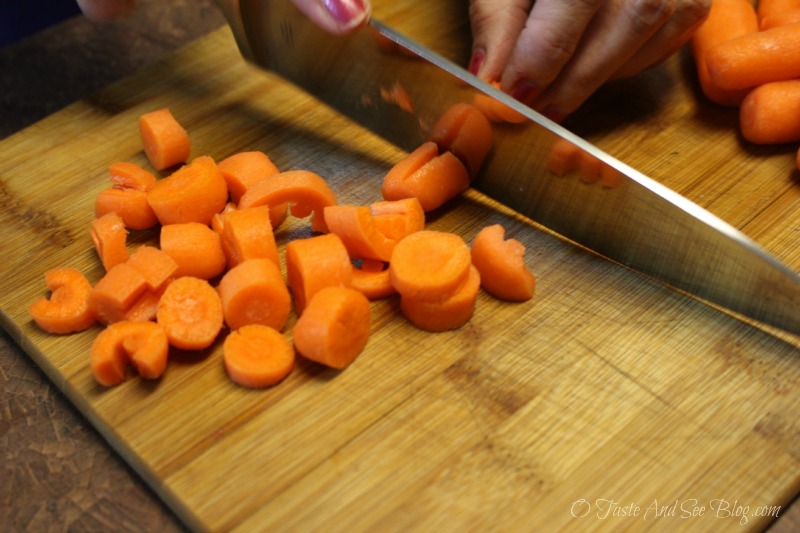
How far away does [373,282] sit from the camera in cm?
218

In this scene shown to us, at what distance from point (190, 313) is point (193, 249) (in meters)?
0.20

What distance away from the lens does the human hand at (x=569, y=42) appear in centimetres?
241

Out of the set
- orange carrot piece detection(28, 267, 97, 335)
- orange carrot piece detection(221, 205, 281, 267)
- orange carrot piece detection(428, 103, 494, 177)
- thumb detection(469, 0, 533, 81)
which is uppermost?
thumb detection(469, 0, 533, 81)

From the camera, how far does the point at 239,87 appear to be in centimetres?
290

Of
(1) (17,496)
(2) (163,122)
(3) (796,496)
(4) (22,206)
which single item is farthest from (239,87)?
(3) (796,496)

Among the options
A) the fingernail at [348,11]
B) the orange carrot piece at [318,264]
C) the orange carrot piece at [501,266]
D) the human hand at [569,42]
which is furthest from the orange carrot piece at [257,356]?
the human hand at [569,42]

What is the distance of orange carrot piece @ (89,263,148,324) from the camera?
6.78 feet

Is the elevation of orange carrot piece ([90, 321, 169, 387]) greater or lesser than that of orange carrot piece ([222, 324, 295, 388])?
lesser

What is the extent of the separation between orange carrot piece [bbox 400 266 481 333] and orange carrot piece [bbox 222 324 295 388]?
12.9 inches

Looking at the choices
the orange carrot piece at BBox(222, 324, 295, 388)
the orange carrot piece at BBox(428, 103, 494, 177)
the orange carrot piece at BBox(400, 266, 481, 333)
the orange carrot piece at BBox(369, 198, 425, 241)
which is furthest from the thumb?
the orange carrot piece at BBox(222, 324, 295, 388)

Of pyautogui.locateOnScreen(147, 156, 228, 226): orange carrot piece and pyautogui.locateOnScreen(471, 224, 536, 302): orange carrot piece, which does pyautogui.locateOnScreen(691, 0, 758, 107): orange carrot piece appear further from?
pyautogui.locateOnScreen(147, 156, 228, 226): orange carrot piece

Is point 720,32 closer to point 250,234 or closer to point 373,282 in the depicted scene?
point 373,282

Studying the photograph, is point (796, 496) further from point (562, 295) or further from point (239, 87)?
point (239, 87)

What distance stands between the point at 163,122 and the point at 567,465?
161 centimetres
